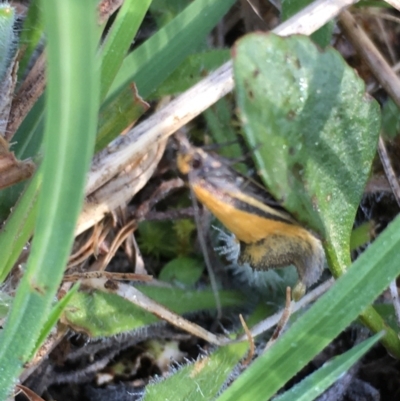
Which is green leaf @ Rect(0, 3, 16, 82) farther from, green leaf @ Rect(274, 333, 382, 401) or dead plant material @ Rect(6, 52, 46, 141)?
green leaf @ Rect(274, 333, 382, 401)

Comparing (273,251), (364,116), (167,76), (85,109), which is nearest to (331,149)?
(364,116)

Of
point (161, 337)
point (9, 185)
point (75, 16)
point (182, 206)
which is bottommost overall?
point (161, 337)

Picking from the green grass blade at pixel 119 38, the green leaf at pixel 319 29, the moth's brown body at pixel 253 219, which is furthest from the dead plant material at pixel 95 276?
the green leaf at pixel 319 29

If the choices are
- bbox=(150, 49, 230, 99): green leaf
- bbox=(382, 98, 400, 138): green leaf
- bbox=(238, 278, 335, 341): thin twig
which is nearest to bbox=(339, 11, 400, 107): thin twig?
bbox=(382, 98, 400, 138): green leaf

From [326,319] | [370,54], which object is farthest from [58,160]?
[370,54]

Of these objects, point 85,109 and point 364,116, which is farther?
point 364,116

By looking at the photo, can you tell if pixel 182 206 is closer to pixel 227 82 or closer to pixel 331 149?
pixel 227 82

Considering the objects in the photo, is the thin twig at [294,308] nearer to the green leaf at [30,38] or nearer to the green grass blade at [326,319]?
the green grass blade at [326,319]
